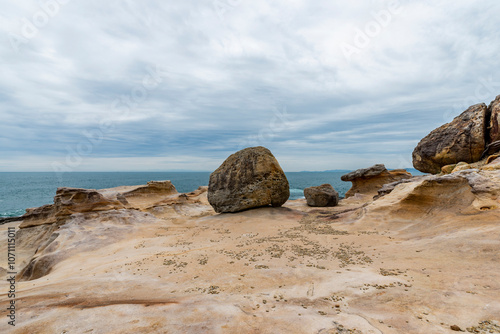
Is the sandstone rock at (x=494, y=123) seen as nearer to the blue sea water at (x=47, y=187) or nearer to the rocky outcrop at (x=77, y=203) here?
the rocky outcrop at (x=77, y=203)

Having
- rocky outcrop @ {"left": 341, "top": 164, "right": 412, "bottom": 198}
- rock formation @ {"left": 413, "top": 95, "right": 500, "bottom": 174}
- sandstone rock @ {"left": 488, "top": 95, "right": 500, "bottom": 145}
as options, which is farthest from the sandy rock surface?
rocky outcrop @ {"left": 341, "top": 164, "right": 412, "bottom": 198}

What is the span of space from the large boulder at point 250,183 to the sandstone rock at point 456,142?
10.4 meters

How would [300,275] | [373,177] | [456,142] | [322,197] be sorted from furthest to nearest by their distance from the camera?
[373,177] < [322,197] < [456,142] < [300,275]

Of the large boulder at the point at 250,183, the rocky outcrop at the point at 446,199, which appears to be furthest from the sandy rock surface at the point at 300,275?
the large boulder at the point at 250,183

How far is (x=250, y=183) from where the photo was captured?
57.1 ft

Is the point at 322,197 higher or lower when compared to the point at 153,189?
lower

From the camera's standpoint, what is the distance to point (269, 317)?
3.77 meters

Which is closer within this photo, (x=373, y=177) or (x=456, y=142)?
(x=456, y=142)

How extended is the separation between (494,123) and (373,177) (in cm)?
2010

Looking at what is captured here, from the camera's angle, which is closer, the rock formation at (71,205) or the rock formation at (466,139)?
the rock formation at (466,139)

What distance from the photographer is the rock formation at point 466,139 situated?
1412 centimetres

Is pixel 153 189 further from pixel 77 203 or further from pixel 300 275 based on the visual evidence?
pixel 300 275

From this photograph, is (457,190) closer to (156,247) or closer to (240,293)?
(240,293)

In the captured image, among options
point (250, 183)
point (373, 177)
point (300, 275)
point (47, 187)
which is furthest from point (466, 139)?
point (47, 187)
